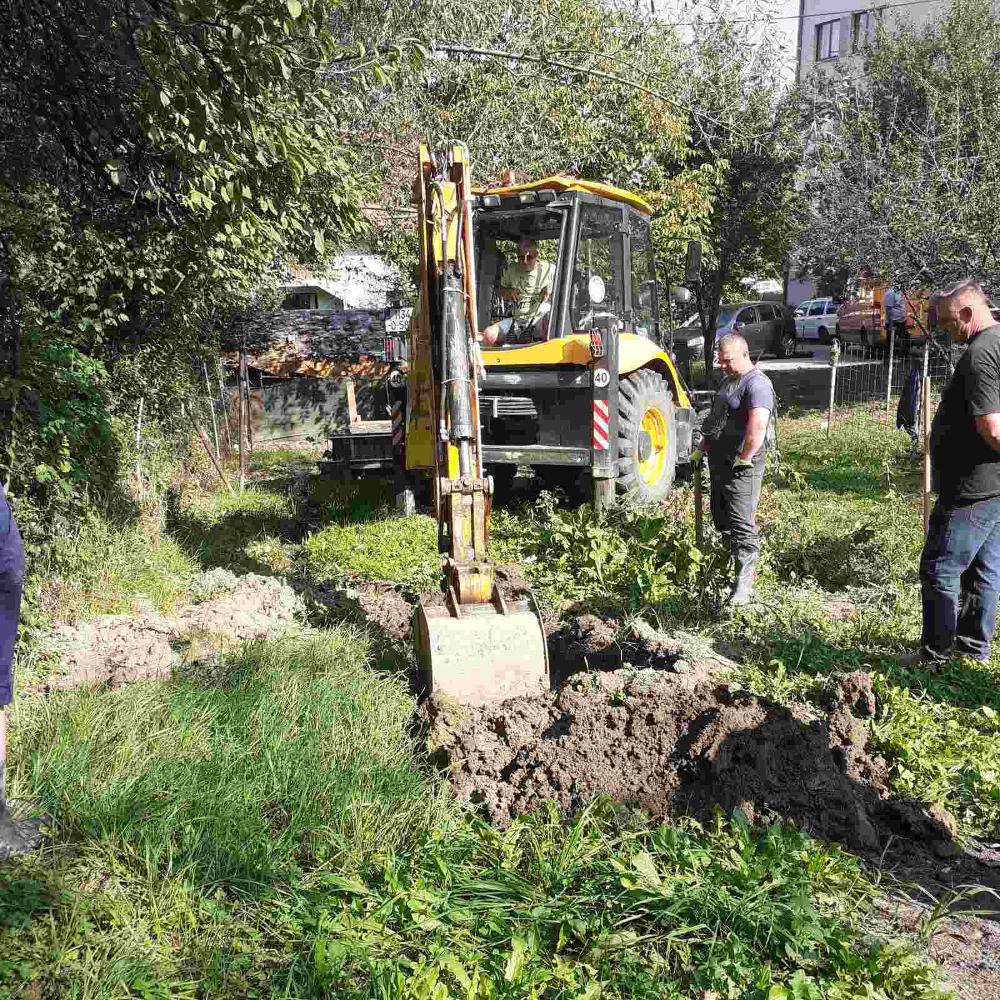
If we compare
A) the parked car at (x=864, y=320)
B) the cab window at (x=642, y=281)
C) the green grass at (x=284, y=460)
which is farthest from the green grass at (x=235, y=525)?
the parked car at (x=864, y=320)

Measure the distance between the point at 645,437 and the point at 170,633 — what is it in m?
4.81

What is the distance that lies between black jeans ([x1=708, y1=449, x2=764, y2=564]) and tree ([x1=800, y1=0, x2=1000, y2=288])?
336 inches

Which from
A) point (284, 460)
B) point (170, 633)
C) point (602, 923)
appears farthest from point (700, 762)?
point (284, 460)

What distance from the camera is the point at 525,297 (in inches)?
337

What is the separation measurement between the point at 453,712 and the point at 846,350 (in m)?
24.1

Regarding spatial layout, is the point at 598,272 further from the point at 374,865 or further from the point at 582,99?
the point at 374,865

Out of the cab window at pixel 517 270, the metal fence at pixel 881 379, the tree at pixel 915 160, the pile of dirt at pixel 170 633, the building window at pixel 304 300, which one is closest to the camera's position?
the pile of dirt at pixel 170 633

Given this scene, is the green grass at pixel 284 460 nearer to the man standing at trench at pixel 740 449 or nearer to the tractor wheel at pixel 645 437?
the tractor wheel at pixel 645 437

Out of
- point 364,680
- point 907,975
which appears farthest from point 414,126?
point 907,975

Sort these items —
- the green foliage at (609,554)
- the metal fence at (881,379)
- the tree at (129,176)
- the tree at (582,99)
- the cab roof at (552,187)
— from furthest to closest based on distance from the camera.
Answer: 1. the metal fence at (881,379)
2. the tree at (582,99)
3. the cab roof at (552,187)
4. the green foliage at (609,554)
5. the tree at (129,176)

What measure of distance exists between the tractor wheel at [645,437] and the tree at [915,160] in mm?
6092

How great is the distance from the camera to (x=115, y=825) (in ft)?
10.6

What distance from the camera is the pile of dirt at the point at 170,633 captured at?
16.9 feet

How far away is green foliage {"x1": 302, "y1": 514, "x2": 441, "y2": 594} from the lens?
732 cm
